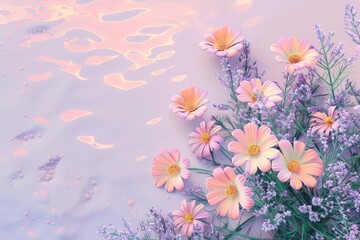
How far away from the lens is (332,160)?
87cm

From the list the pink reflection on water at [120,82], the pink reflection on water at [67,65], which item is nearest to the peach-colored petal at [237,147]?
the pink reflection on water at [120,82]

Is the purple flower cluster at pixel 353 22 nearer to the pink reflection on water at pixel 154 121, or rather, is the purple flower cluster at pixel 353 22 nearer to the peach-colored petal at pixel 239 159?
the peach-colored petal at pixel 239 159

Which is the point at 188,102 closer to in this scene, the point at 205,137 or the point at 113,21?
the point at 205,137

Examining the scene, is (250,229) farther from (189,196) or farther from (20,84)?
(20,84)

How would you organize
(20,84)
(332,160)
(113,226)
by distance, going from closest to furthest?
(332,160) → (113,226) → (20,84)

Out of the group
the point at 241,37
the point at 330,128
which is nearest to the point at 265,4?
the point at 241,37

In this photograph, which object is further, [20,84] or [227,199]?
[20,84]

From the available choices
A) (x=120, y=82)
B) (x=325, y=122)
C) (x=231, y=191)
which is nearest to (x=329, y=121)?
(x=325, y=122)

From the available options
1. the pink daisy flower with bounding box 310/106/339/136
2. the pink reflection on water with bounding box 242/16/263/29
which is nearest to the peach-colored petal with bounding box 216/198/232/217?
the pink daisy flower with bounding box 310/106/339/136

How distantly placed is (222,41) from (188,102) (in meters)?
0.16

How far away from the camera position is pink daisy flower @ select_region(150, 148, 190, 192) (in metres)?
0.99

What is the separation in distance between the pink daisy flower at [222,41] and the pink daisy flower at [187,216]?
0.33 metres

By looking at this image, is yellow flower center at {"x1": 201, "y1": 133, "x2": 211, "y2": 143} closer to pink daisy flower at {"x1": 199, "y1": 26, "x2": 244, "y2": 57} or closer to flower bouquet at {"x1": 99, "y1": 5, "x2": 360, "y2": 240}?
flower bouquet at {"x1": 99, "y1": 5, "x2": 360, "y2": 240}

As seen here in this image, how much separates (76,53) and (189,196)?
0.44 metres
